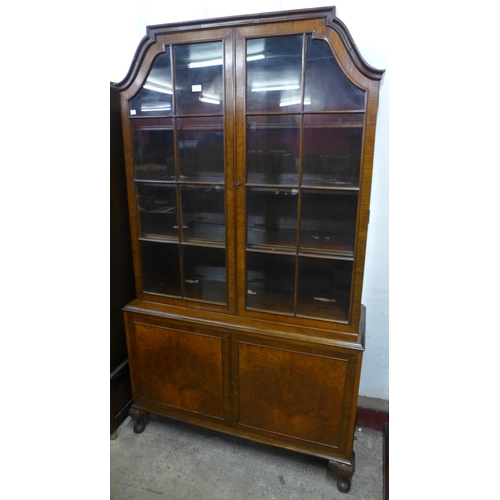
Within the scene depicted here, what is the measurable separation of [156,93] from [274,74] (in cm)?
48

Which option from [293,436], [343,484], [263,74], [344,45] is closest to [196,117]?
[263,74]

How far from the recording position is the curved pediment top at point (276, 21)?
1.15 meters

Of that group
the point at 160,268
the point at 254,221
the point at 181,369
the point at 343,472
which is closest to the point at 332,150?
the point at 254,221

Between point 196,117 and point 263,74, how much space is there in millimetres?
302

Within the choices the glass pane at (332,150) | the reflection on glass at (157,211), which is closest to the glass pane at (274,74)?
the glass pane at (332,150)

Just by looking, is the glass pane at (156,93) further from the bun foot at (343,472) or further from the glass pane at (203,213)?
the bun foot at (343,472)

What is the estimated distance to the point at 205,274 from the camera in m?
1.62

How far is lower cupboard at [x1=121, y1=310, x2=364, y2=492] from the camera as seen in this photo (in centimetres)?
140

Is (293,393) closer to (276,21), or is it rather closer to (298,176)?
(298,176)

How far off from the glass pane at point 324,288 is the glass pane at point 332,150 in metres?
0.31

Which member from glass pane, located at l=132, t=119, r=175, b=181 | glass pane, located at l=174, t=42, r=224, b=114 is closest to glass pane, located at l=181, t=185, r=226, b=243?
glass pane, located at l=132, t=119, r=175, b=181

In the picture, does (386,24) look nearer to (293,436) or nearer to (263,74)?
(263,74)

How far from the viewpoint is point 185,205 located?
60.5 inches

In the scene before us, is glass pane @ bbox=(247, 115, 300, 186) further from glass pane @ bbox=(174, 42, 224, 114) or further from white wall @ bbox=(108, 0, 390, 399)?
white wall @ bbox=(108, 0, 390, 399)
